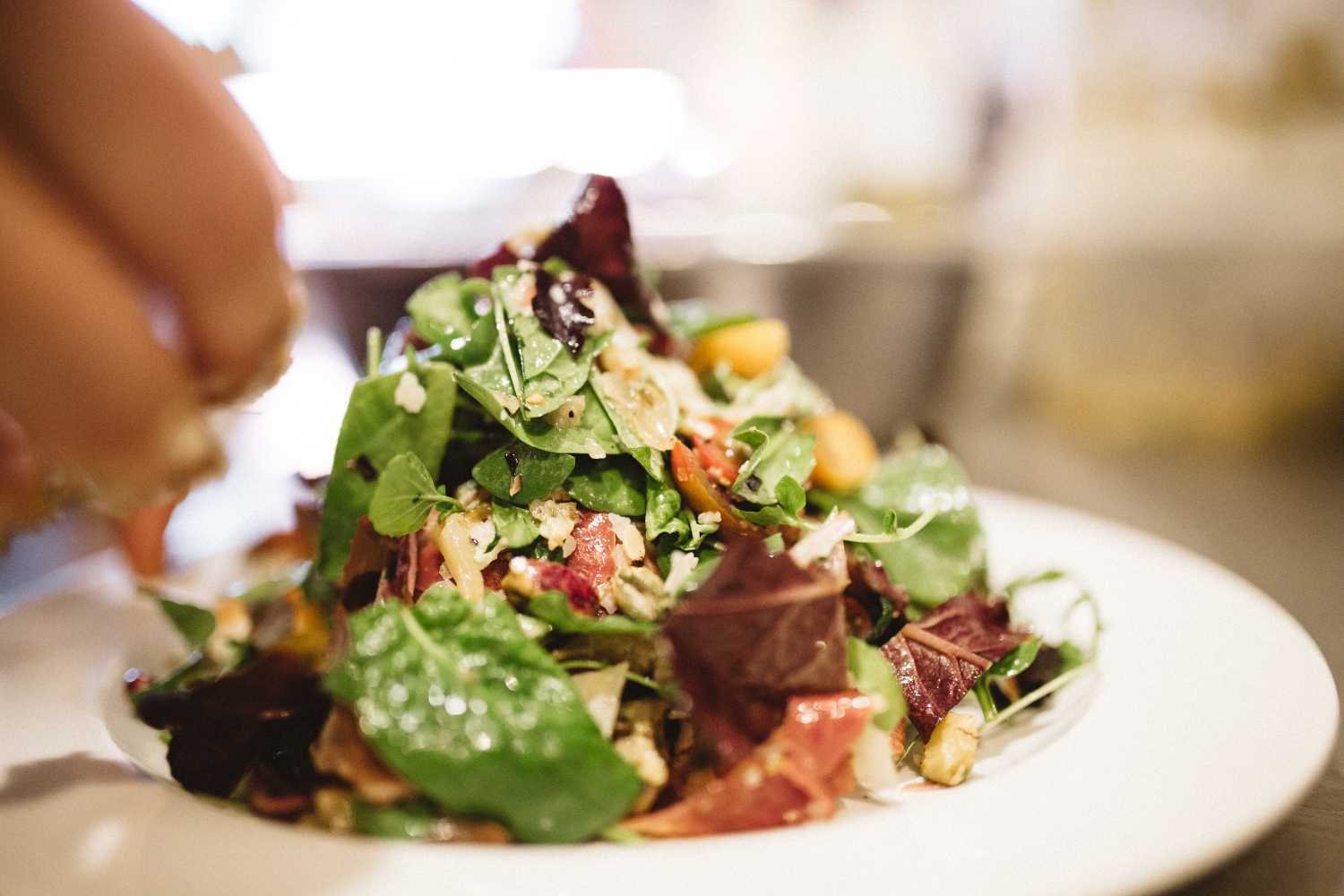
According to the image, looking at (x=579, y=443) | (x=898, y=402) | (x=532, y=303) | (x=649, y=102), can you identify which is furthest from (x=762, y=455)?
(x=649, y=102)

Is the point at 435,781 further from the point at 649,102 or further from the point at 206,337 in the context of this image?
the point at 649,102

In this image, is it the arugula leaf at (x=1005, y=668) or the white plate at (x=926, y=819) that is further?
the arugula leaf at (x=1005, y=668)

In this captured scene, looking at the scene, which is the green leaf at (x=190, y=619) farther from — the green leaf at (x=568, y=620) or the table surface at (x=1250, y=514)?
the table surface at (x=1250, y=514)

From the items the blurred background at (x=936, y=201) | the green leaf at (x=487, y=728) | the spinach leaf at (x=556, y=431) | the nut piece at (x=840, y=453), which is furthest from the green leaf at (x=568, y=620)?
the blurred background at (x=936, y=201)

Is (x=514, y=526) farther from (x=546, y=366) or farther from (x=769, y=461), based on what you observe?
(x=769, y=461)

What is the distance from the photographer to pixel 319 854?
33.4 inches

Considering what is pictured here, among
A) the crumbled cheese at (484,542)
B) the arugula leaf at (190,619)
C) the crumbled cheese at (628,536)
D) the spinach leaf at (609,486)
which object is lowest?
the arugula leaf at (190,619)

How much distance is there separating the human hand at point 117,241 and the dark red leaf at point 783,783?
0.58m

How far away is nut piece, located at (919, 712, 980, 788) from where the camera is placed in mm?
1129

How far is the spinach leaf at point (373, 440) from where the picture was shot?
52.6 inches

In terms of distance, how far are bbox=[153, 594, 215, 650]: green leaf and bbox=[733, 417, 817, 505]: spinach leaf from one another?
0.86m

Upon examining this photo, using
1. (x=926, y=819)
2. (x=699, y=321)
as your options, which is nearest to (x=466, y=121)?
(x=699, y=321)

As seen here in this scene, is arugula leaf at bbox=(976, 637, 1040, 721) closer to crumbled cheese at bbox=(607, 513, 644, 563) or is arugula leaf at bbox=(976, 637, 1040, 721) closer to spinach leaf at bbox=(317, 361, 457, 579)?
crumbled cheese at bbox=(607, 513, 644, 563)

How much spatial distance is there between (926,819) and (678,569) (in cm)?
46
